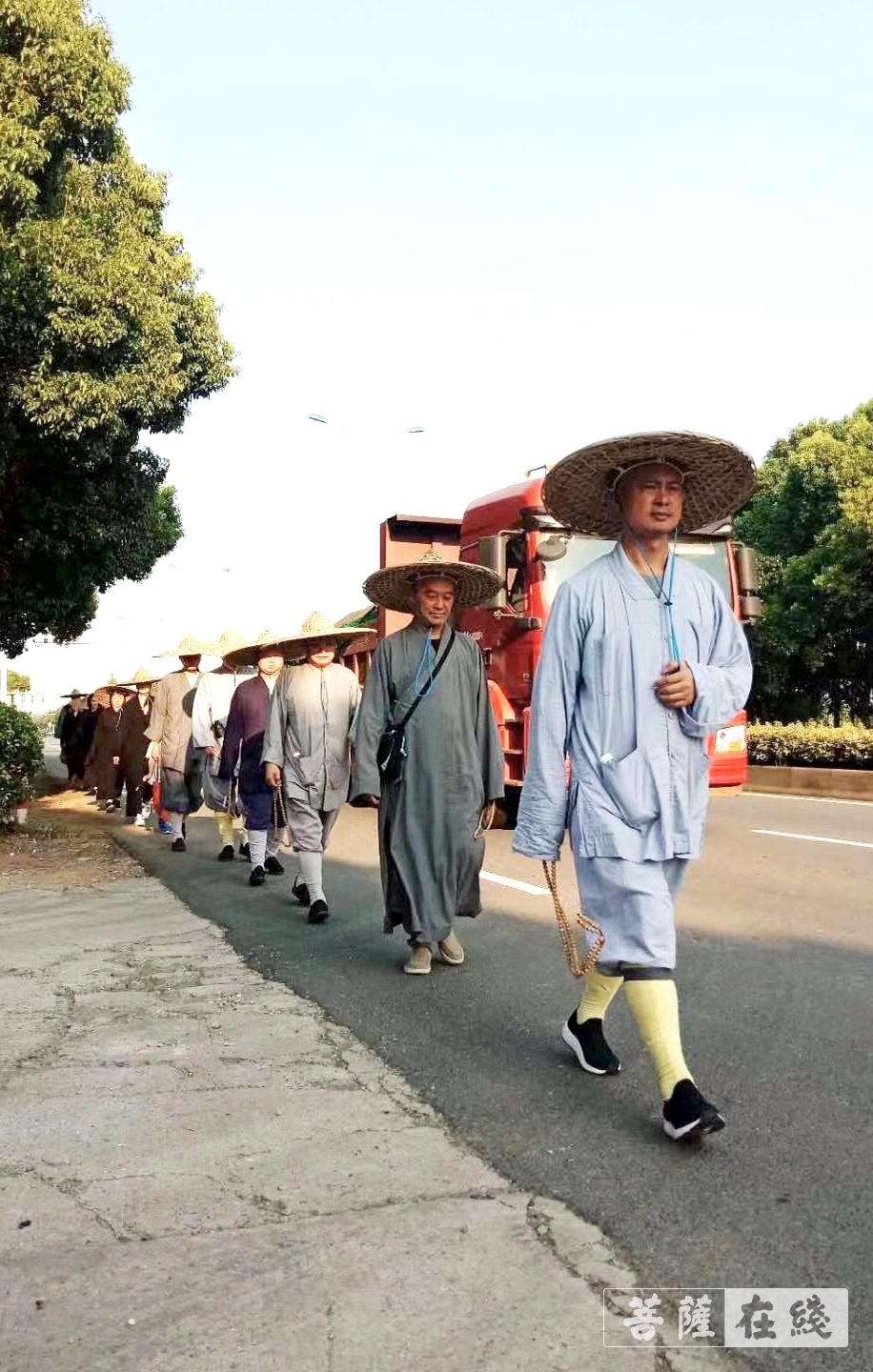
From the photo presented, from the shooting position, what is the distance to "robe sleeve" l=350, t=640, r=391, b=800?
6172mm

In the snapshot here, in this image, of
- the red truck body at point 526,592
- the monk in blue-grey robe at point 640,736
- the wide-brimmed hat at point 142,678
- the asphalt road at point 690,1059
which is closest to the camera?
the asphalt road at point 690,1059

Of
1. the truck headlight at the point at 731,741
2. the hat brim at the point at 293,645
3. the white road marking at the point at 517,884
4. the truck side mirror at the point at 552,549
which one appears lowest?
the white road marking at the point at 517,884

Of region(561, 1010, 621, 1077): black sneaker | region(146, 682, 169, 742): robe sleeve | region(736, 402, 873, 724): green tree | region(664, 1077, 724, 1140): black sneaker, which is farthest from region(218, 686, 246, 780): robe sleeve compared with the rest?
region(736, 402, 873, 724): green tree

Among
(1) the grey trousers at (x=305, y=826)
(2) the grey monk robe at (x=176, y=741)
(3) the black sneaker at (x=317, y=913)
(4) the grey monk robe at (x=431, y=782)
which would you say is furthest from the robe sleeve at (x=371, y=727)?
(2) the grey monk robe at (x=176, y=741)

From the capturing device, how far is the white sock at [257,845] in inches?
384

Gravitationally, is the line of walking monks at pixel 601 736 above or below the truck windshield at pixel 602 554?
below

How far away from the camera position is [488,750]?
632 cm

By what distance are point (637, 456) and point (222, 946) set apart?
12.9 feet

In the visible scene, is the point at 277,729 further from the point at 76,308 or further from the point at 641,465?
the point at 76,308

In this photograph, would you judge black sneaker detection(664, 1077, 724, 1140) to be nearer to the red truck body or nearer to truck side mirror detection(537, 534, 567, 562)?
the red truck body

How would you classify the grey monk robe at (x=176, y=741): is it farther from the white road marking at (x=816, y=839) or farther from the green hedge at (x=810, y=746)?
the green hedge at (x=810, y=746)

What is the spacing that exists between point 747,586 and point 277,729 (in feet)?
18.8

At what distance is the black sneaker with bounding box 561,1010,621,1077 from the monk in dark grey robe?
67.7 inches

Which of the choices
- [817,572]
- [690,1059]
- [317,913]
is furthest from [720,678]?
[817,572]
